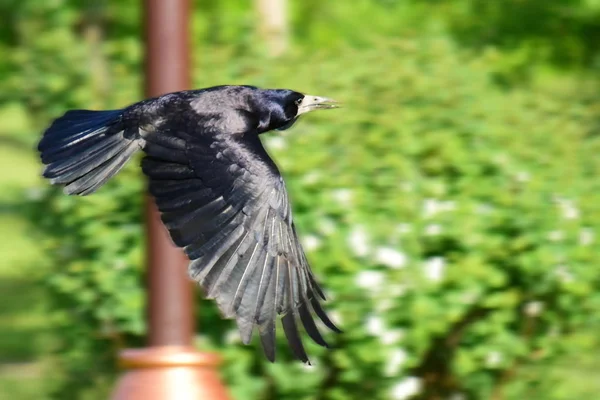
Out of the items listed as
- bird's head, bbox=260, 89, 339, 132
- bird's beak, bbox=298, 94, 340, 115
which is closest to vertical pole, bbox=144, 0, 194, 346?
bird's head, bbox=260, 89, 339, 132

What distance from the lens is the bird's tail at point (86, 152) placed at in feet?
13.7

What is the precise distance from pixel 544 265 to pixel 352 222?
776 mm

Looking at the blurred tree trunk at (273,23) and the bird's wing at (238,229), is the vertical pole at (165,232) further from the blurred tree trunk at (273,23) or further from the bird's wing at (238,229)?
the blurred tree trunk at (273,23)

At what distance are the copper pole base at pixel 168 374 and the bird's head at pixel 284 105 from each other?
34.0 inches

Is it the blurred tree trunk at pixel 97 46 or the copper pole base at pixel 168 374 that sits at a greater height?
the blurred tree trunk at pixel 97 46

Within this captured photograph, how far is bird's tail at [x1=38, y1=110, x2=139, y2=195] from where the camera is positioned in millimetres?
4164

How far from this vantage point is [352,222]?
15.6ft

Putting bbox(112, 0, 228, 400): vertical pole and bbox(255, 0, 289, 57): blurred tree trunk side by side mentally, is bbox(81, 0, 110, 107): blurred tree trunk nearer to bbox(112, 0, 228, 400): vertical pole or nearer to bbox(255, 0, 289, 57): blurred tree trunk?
bbox(255, 0, 289, 57): blurred tree trunk

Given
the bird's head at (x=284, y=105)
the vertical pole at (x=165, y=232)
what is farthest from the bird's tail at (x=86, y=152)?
the bird's head at (x=284, y=105)

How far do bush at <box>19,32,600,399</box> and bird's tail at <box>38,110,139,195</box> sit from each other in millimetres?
541

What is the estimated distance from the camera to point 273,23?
26.5 feet

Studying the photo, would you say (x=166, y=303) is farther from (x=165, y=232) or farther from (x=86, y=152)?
(x=86, y=152)

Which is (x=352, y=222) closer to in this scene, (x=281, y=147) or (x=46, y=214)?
(x=281, y=147)

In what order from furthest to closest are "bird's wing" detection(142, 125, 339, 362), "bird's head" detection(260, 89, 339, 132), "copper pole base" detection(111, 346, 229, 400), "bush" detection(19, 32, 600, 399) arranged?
"bush" detection(19, 32, 600, 399)
"bird's head" detection(260, 89, 339, 132)
"copper pole base" detection(111, 346, 229, 400)
"bird's wing" detection(142, 125, 339, 362)
